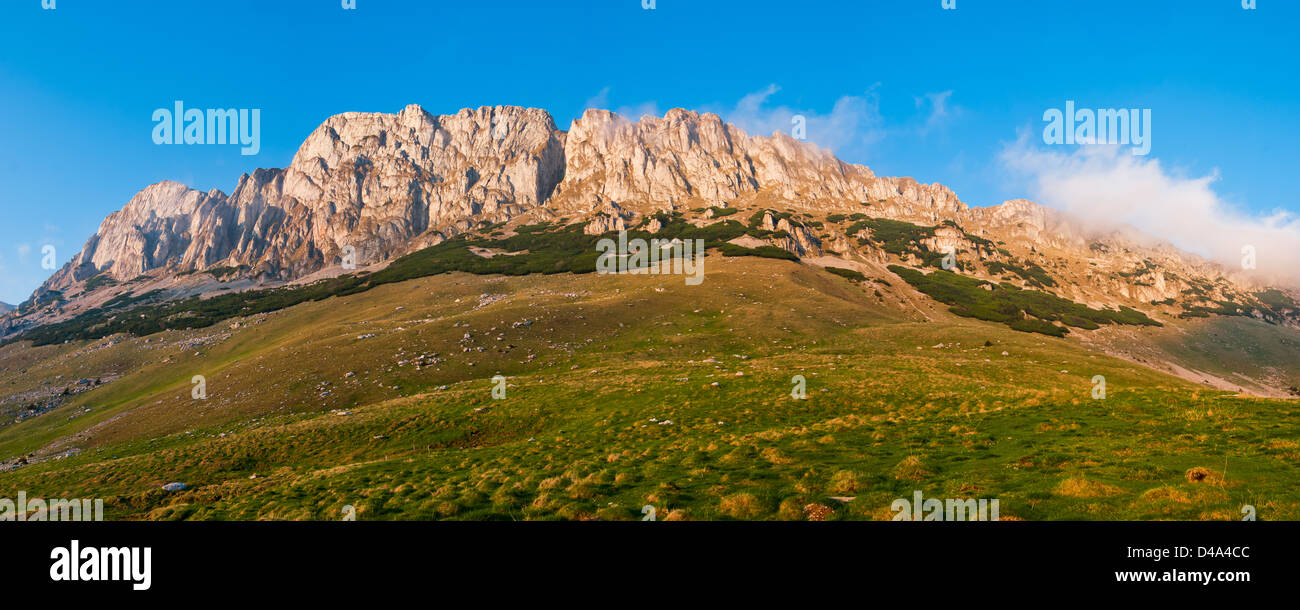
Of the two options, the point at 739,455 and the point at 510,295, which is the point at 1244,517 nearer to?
the point at 739,455

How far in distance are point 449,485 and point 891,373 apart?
114 ft

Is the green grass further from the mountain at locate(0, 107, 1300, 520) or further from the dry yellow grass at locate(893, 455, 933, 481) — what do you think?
the dry yellow grass at locate(893, 455, 933, 481)

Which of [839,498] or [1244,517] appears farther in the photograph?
[839,498]

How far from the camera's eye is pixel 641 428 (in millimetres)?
26750

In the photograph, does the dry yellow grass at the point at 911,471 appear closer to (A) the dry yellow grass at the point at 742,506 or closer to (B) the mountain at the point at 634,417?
(B) the mountain at the point at 634,417

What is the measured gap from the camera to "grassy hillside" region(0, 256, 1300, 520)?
1325 centimetres

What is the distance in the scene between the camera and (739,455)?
19156mm

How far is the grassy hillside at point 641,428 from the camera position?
43.5 ft

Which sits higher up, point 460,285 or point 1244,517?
point 460,285
